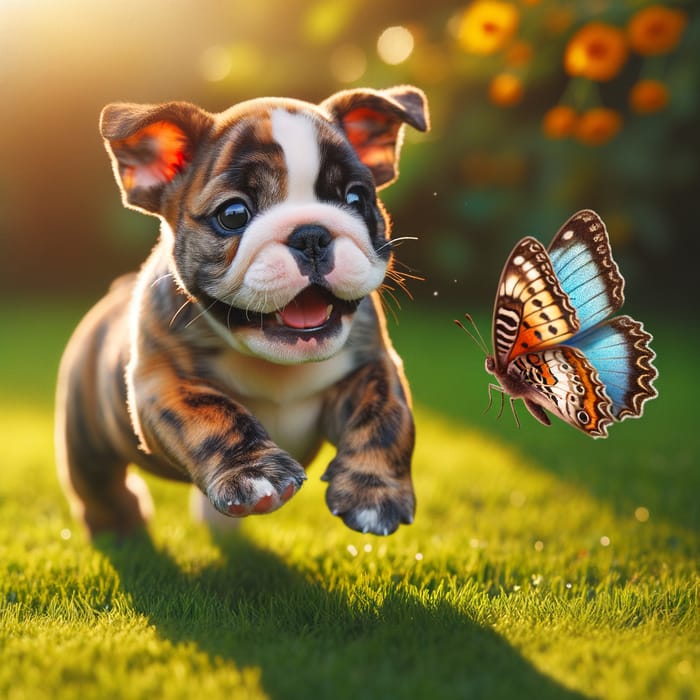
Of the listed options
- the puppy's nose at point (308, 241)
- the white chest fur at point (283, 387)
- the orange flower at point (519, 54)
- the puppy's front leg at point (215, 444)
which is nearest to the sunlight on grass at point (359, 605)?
the puppy's front leg at point (215, 444)

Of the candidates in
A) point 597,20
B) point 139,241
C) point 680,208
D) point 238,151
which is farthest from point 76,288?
point 238,151

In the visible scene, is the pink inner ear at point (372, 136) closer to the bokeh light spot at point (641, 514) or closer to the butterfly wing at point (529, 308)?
the butterfly wing at point (529, 308)

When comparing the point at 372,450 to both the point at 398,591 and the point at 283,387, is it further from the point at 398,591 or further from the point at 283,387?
the point at 398,591

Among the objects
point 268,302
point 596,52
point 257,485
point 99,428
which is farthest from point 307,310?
point 596,52

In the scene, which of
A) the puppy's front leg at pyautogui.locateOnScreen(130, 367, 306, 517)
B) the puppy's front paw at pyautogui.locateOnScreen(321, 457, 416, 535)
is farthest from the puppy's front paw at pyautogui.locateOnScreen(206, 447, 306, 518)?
the puppy's front paw at pyautogui.locateOnScreen(321, 457, 416, 535)

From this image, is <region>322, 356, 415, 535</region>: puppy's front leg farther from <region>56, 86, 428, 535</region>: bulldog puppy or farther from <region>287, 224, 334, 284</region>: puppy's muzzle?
<region>287, 224, 334, 284</region>: puppy's muzzle
